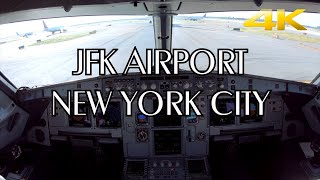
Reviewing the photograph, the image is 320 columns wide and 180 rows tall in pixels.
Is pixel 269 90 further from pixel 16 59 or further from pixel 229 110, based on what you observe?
pixel 16 59

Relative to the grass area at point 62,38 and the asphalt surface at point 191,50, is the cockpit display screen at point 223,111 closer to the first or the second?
the asphalt surface at point 191,50

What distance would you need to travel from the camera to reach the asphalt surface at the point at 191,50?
18.6 ft

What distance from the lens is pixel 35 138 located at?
3449 mm

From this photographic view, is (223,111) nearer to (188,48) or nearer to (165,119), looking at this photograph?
(165,119)

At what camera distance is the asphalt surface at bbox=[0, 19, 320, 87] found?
566cm

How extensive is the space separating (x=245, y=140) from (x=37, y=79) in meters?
4.25

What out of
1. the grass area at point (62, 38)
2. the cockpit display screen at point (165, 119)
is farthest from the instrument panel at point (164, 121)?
the grass area at point (62, 38)

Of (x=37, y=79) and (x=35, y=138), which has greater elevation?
(x=37, y=79)

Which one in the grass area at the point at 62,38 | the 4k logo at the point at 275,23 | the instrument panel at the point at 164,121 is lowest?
the instrument panel at the point at 164,121

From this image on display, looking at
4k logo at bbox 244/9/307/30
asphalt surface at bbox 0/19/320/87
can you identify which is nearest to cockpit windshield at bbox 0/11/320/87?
asphalt surface at bbox 0/19/320/87

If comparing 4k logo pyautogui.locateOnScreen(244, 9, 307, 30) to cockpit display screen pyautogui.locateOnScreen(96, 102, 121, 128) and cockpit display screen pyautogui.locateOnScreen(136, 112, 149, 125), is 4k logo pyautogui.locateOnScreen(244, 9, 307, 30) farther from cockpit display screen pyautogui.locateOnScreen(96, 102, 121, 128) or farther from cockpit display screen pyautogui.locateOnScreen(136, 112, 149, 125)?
cockpit display screen pyautogui.locateOnScreen(96, 102, 121, 128)

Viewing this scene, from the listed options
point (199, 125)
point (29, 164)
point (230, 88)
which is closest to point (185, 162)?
point (199, 125)

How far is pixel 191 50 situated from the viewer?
7090 mm

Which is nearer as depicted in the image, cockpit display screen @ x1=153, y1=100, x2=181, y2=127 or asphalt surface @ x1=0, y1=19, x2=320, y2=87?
cockpit display screen @ x1=153, y1=100, x2=181, y2=127
